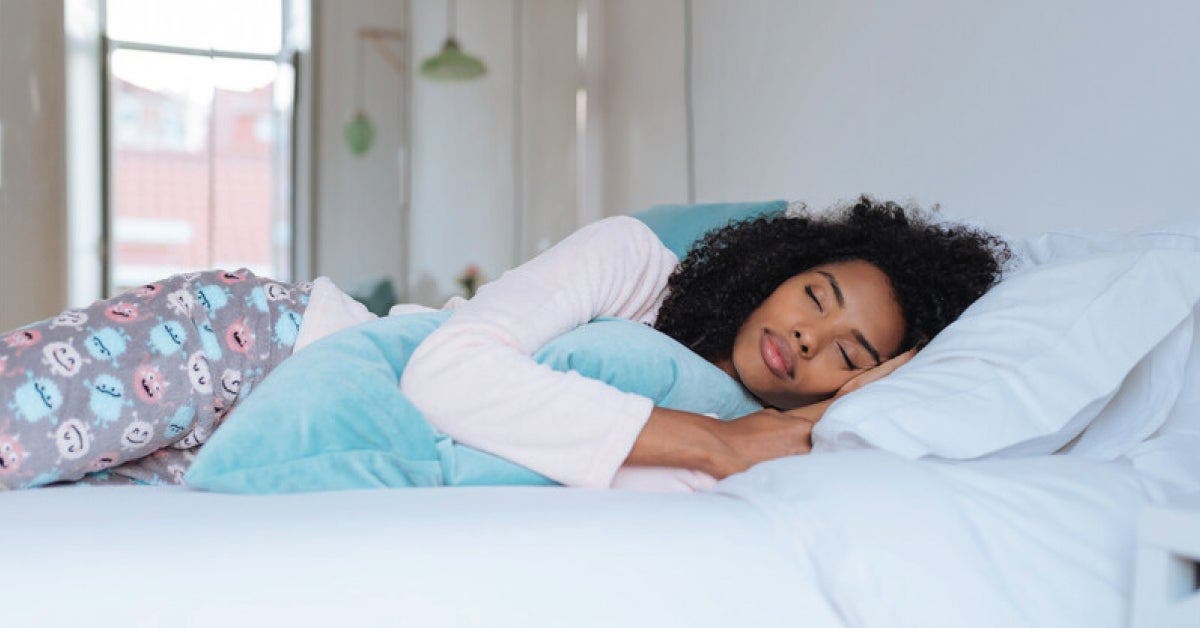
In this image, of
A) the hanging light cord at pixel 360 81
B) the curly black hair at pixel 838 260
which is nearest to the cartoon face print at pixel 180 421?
the curly black hair at pixel 838 260

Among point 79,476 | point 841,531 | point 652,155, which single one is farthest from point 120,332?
point 652,155

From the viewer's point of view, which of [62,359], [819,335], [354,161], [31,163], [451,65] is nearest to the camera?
[62,359]

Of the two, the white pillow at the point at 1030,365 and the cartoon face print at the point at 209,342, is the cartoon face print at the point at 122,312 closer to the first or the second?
the cartoon face print at the point at 209,342

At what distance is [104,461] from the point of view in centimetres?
125

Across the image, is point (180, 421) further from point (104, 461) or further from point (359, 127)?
point (359, 127)

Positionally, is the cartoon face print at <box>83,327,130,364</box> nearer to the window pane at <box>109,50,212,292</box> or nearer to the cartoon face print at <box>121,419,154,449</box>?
the cartoon face print at <box>121,419,154,449</box>

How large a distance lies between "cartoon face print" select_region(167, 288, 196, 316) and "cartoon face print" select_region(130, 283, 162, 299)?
0.02 m

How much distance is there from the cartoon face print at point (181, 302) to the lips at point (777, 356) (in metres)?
0.71

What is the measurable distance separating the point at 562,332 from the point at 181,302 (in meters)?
0.49

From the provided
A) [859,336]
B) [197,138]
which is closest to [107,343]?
[859,336]

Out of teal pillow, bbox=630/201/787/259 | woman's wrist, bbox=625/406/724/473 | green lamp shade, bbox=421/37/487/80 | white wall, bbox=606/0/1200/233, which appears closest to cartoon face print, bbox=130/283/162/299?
woman's wrist, bbox=625/406/724/473

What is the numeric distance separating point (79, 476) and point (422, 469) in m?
0.41

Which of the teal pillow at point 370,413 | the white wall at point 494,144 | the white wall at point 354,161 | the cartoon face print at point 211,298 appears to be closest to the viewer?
the teal pillow at point 370,413

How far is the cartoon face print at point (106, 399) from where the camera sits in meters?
1.22
